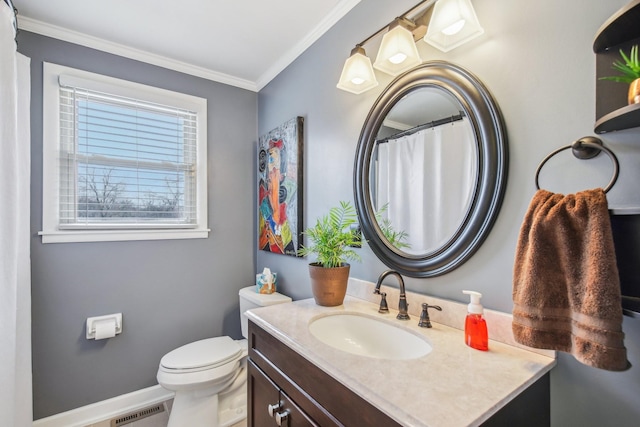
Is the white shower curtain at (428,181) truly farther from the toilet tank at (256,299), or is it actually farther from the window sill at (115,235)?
the window sill at (115,235)

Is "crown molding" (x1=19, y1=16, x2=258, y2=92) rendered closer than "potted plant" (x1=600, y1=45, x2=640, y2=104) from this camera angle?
No

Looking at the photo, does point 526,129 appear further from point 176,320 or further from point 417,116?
point 176,320

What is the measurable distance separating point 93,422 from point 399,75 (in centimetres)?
267

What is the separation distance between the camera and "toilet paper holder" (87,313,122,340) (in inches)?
74.4

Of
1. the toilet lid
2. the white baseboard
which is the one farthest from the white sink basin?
the white baseboard

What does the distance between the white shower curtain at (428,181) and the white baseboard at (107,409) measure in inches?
80.5

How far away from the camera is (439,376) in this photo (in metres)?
0.75

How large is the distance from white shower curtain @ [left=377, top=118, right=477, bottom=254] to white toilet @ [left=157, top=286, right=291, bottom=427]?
1.10 m

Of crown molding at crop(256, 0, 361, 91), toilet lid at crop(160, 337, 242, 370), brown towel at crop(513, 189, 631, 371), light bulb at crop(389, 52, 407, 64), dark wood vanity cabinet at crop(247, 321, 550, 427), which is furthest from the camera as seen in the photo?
toilet lid at crop(160, 337, 242, 370)

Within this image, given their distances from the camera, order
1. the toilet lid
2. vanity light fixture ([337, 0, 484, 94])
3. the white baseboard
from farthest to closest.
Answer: the white baseboard < the toilet lid < vanity light fixture ([337, 0, 484, 94])

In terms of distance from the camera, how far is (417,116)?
124cm

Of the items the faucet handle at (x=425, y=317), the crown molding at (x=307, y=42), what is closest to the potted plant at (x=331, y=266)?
the faucet handle at (x=425, y=317)

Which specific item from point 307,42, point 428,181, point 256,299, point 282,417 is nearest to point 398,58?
point 428,181

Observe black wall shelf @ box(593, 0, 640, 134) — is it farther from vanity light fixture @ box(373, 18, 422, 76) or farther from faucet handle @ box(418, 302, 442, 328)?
faucet handle @ box(418, 302, 442, 328)
